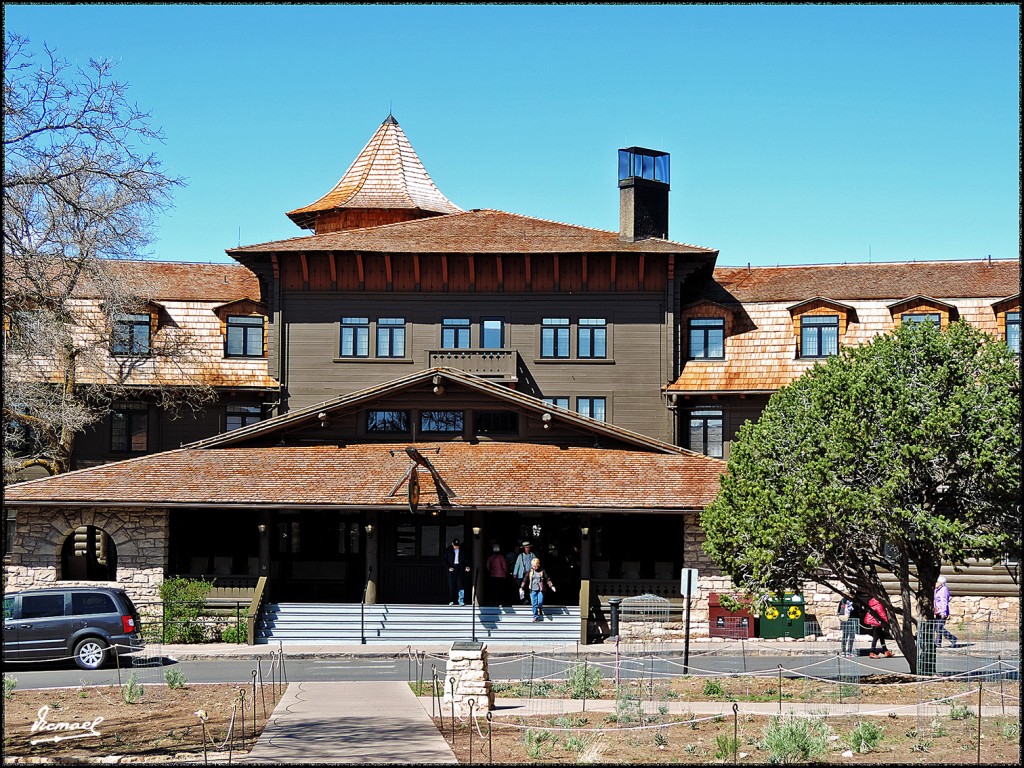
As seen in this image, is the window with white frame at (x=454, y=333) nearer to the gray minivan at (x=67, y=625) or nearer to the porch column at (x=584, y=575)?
the porch column at (x=584, y=575)

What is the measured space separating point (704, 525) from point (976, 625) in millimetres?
12459

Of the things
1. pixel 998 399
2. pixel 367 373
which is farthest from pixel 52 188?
pixel 367 373

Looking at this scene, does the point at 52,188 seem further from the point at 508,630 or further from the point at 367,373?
the point at 367,373

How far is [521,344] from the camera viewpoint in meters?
42.4

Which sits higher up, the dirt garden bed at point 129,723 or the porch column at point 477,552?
the porch column at point 477,552

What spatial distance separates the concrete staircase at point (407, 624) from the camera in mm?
32281

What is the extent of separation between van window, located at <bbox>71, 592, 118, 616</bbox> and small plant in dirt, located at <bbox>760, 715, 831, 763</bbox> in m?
15.8

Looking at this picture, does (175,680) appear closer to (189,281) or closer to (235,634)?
(235,634)

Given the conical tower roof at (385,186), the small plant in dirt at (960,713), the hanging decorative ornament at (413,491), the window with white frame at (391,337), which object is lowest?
the small plant in dirt at (960,713)

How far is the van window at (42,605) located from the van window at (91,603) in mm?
281

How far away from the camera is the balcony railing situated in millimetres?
41344

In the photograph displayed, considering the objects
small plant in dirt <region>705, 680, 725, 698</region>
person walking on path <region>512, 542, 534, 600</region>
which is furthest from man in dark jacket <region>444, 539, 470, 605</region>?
A: small plant in dirt <region>705, 680, 725, 698</region>

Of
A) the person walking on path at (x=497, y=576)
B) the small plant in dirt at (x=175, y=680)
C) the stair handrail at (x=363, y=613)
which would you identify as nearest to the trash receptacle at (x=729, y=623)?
the person walking on path at (x=497, y=576)

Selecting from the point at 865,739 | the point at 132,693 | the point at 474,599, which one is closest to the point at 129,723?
the point at 132,693
